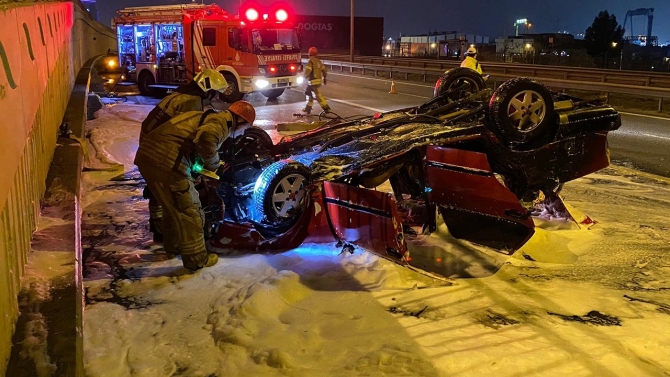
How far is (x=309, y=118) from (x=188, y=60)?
5.92 meters

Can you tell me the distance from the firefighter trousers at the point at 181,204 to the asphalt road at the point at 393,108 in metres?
6.73

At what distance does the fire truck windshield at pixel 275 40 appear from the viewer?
56.7 ft

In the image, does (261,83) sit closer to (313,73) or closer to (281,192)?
(313,73)

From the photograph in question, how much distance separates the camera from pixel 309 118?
14414 mm

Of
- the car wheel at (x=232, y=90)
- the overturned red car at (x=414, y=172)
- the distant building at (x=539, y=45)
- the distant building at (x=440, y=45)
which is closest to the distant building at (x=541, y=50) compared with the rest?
the distant building at (x=539, y=45)

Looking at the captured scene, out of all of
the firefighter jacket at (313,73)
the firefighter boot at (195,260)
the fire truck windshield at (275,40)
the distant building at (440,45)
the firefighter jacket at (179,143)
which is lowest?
the firefighter boot at (195,260)

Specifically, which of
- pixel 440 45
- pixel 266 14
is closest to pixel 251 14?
pixel 266 14

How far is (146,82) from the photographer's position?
1970 centimetres

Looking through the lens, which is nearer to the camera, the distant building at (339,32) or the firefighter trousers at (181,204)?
the firefighter trousers at (181,204)

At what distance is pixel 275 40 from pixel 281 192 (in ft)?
45.0

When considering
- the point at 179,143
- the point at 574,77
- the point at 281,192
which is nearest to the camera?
the point at 179,143

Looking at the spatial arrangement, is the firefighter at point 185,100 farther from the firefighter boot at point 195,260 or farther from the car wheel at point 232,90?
the car wheel at point 232,90

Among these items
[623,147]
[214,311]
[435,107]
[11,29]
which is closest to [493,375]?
[214,311]

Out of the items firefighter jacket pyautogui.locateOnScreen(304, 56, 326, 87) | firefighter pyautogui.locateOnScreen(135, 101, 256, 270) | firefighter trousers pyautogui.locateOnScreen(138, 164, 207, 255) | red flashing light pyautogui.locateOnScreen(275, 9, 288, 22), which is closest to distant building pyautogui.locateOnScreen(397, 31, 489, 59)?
red flashing light pyautogui.locateOnScreen(275, 9, 288, 22)
